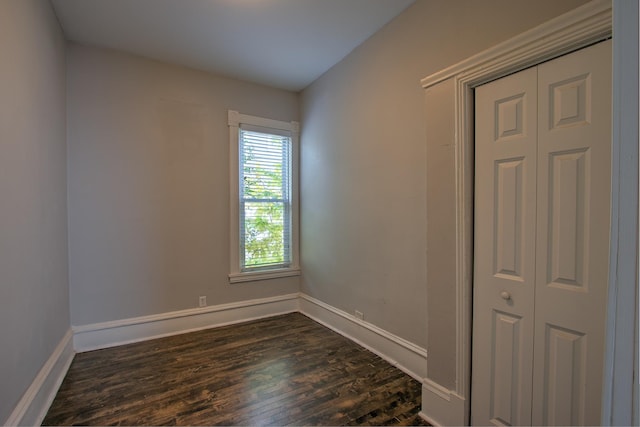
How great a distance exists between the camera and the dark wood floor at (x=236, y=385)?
192 cm

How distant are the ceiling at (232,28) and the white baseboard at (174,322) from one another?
2692mm

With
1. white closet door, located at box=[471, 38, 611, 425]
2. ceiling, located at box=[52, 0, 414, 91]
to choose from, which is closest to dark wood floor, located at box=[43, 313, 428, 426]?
white closet door, located at box=[471, 38, 611, 425]

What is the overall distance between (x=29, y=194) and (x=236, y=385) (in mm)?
1871

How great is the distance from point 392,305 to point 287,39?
260cm

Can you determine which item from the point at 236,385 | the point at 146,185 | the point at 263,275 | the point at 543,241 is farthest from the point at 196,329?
the point at 543,241

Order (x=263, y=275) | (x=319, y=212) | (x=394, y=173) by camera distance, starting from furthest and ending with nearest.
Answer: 1. (x=263, y=275)
2. (x=319, y=212)
3. (x=394, y=173)

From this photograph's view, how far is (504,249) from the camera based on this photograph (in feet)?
5.26

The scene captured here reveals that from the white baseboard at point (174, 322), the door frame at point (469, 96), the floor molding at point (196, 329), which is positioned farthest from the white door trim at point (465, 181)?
the white baseboard at point (174, 322)

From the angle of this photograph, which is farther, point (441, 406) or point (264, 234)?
point (264, 234)

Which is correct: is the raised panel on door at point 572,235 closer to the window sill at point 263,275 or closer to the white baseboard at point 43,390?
the white baseboard at point 43,390

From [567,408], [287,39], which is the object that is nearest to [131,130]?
[287,39]

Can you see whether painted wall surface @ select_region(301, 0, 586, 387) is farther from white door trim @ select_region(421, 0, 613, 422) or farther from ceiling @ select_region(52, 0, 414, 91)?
ceiling @ select_region(52, 0, 414, 91)

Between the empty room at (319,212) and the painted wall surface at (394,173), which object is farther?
the painted wall surface at (394,173)

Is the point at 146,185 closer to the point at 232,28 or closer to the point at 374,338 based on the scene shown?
the point at 232,28
